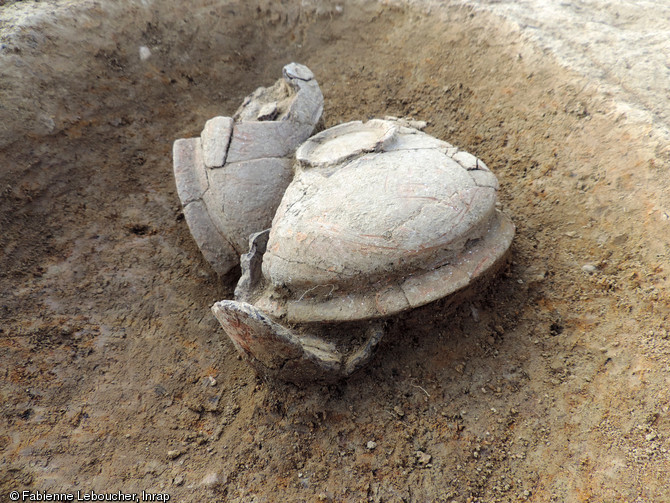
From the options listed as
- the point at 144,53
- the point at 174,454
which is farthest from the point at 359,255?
the point at 144,53

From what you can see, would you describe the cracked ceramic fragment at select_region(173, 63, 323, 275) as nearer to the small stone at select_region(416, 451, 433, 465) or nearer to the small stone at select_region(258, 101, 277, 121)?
the small stone at select_region(258, 101, 277, 121)

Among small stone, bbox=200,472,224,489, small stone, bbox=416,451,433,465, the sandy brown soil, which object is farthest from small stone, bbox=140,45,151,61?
small stone, bbox=416,451,433,465

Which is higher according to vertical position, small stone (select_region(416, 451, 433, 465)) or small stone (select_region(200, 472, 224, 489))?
small stone (select_region(200, 472, 224, 489))

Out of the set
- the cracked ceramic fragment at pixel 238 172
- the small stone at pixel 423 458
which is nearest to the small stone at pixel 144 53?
the cracked ceramic fragment at pixel 238 172

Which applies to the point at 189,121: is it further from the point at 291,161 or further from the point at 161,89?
the point at 291,161

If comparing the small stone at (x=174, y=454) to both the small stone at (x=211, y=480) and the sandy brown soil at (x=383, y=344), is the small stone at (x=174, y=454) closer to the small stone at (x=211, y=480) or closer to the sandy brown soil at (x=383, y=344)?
the sandy brown soil at (x=383, y=344)
